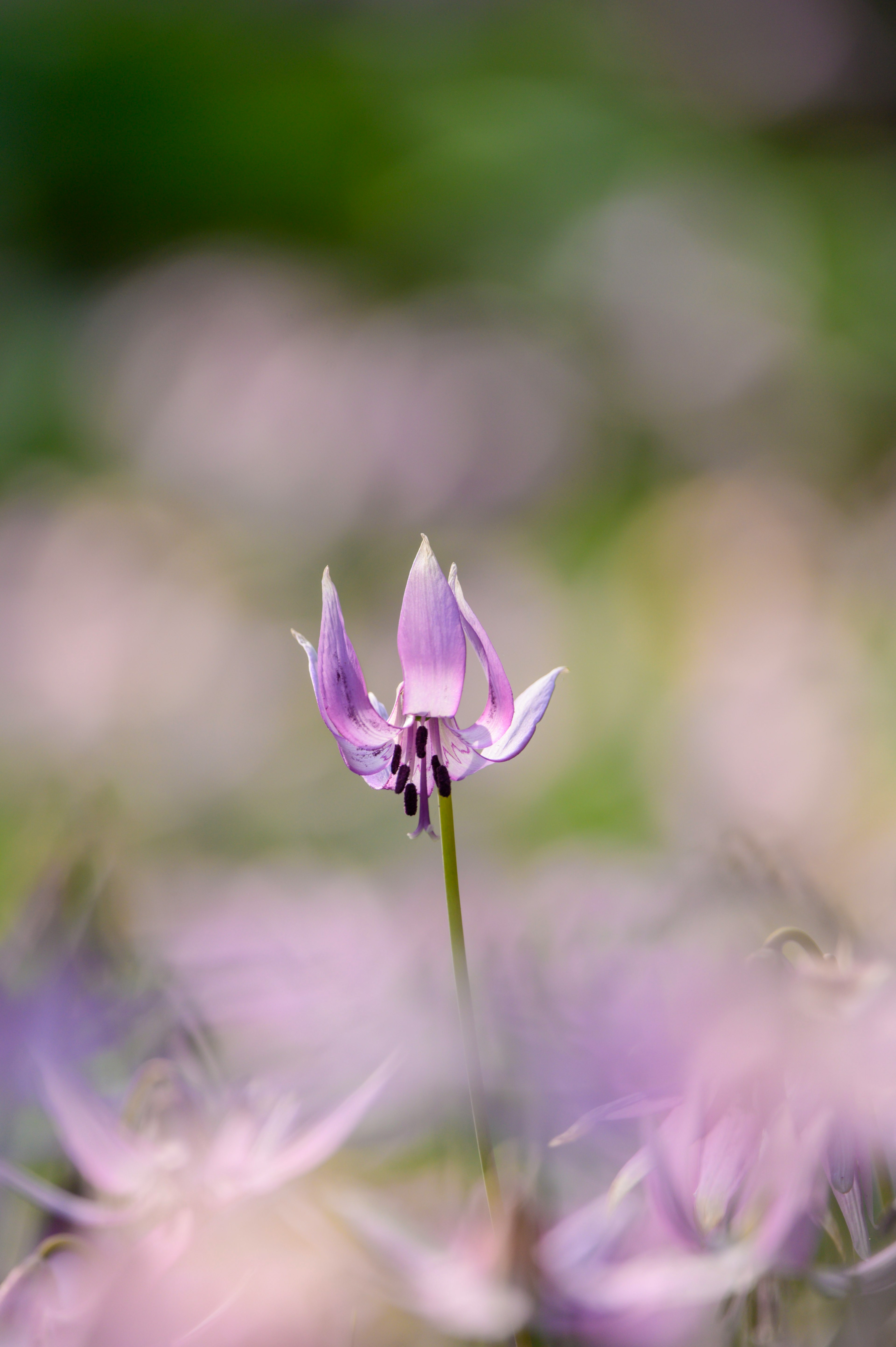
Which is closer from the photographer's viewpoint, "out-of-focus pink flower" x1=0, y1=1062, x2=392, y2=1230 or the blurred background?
"out-of-focus pink flower" x1=0, y1=1062, x2=392, y2=1230

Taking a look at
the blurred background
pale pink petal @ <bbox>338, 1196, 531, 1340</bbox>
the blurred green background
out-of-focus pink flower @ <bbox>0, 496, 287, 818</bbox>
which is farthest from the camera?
out-of-focus pink flower @ <bbox>0, 496, 287, 818</bbox>

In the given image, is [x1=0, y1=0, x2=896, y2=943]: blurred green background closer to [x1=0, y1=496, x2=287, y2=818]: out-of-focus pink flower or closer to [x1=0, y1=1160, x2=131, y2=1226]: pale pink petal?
[x1=0, y1=496, x2=287, y2=818]: out-of-focus pink flower

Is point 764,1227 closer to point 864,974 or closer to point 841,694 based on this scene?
point 864,974

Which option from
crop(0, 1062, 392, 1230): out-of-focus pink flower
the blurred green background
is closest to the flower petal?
crop(0, 1062, 392, 1230): out-of-focus pink flower

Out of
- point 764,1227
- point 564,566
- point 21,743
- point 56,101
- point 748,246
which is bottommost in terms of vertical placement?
point 764,1227

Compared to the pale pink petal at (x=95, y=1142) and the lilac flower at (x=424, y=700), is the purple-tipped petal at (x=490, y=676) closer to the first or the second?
the lilac flower at (x=424, y=700)

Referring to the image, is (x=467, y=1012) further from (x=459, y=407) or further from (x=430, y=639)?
(x=459, y=407)

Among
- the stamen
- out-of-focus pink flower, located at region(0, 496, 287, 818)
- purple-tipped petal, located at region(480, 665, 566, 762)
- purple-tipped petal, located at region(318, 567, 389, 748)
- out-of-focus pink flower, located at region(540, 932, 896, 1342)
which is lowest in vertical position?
out-of-focus pink flower, located at region(540, 932, 896, 1342)

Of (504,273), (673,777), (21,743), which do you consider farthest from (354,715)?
(504,273)
